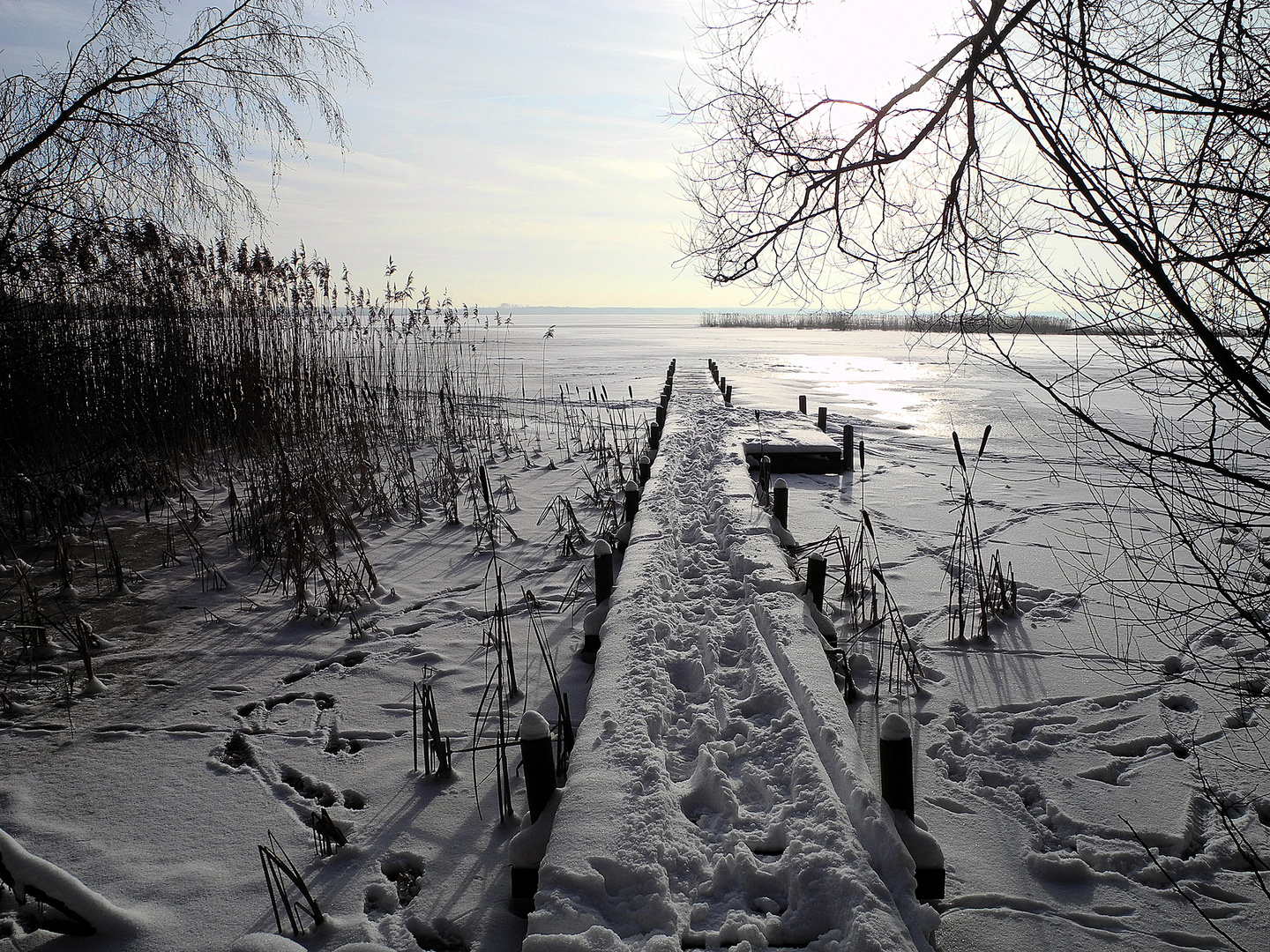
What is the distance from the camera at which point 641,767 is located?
7.41 ft

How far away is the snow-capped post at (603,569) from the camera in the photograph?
3.62m

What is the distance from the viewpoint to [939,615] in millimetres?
4215

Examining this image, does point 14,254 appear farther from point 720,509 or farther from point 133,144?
point 720,509

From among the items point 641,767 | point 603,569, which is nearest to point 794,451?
point 603,569

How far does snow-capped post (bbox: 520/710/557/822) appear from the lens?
201 cm

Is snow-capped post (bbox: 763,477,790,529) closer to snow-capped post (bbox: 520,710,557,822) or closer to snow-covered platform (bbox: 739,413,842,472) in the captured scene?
snow-covered platform (bbox: 739,413,842,472)

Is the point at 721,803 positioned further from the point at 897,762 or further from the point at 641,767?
the point at 897,762

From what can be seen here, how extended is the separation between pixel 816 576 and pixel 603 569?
108 cm

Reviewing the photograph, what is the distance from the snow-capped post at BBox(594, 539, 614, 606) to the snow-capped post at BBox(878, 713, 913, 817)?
186cm

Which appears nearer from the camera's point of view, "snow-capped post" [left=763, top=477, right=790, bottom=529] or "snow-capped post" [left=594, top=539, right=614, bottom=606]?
"snow-capped post" [left=594, top=539, right=614, bottom=606]

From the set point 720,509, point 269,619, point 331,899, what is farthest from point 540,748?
point 720,509

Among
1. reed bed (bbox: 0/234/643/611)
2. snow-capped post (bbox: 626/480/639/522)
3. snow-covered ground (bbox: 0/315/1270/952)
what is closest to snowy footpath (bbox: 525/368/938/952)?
snow-covered ground (bbox: 0/315/1270/952)

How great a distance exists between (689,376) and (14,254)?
1228 centimetres

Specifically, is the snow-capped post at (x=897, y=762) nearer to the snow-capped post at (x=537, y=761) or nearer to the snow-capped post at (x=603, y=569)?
the snow-capped post at (x=537, y=761)
